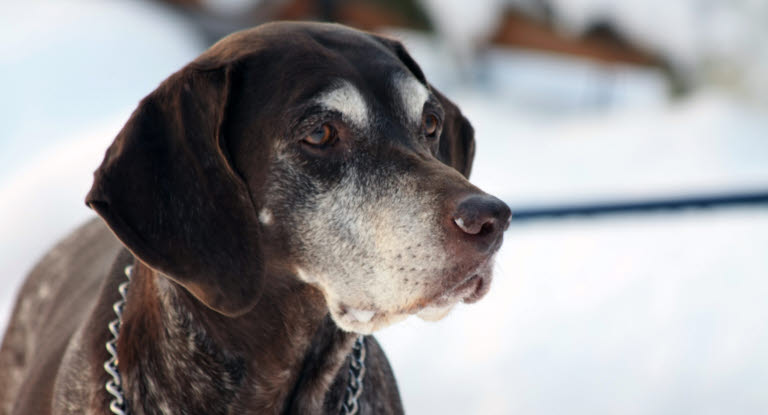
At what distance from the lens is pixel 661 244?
419 cm

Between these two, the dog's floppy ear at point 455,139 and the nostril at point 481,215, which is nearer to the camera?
the nostril at point 481,215

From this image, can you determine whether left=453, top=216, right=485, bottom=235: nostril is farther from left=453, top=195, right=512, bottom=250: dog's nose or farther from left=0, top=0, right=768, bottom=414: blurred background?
left=0, top=0, right=768, bottom=414: blurred background

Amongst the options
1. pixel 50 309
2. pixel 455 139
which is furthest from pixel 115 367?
pixel 455 139

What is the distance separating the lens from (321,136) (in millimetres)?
1764

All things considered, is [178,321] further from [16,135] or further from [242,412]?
[16,135]

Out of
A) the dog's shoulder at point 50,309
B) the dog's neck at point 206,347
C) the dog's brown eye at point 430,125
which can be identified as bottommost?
the dog's shoulder at point 50,309

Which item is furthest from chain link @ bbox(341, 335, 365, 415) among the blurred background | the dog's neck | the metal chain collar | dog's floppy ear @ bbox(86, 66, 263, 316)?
the blurred background

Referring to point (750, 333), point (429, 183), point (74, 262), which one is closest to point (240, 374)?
point (429, 183)

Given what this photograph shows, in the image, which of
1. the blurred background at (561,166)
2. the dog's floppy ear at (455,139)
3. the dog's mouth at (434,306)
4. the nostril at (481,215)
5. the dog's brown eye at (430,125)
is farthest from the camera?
the blurred background at (561,166)

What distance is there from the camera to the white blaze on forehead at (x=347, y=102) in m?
1.74

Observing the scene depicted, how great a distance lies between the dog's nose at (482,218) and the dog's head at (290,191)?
1 cm

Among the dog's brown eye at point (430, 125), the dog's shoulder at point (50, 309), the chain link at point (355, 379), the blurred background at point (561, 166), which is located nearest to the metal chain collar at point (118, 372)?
the chain link at point (355, 379)

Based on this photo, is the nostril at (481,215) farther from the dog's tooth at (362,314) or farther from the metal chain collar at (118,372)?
the metal chain collar at (118,372)

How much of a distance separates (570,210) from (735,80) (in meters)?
2.49
